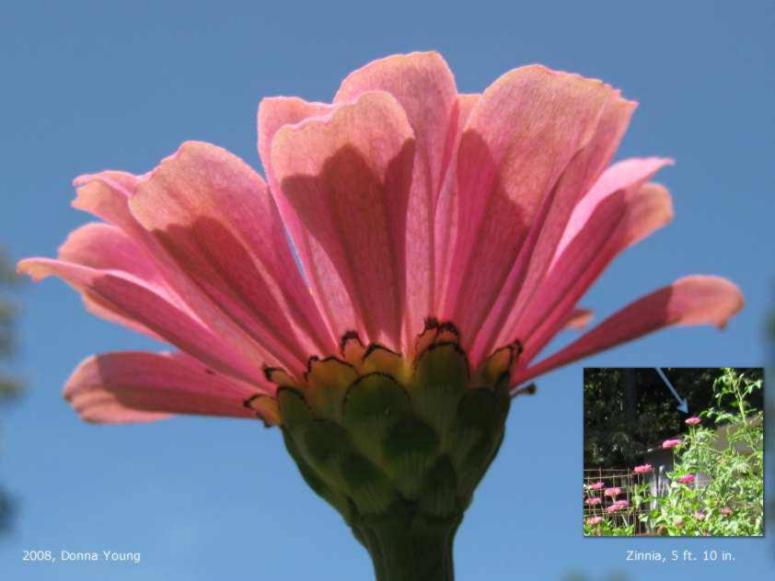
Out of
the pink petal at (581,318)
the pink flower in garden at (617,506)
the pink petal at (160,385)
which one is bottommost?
the pink petal at (160,385)

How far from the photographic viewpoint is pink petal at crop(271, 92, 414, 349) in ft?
1.69

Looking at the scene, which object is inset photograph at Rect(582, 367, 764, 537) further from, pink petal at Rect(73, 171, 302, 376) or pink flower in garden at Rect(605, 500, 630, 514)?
pink petal at Rect(73, 171, 302, 376)

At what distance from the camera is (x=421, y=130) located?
55 cm

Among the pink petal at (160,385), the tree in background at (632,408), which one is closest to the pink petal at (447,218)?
the pink petal at (160,385)

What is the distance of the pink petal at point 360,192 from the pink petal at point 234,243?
0.07 ft

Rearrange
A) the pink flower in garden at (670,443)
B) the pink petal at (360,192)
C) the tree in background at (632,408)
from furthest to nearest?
1. the pink flower in garden at (670,443)
2. the tree in background at (632,408)
3. the pink petal at (360,192)

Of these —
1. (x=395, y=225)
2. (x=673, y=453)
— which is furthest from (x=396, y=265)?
(x=673, y=453)

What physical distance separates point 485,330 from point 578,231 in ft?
0.23

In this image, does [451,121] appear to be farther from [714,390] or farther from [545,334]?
[714,390]

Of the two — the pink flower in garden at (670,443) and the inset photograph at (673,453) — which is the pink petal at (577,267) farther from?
the pink flower in garden at (670,443)

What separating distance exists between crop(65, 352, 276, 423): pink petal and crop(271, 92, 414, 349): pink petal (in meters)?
0.09

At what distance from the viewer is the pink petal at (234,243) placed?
0.54 meters

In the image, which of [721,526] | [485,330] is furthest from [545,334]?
[721,526]

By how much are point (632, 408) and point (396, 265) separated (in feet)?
10.2
